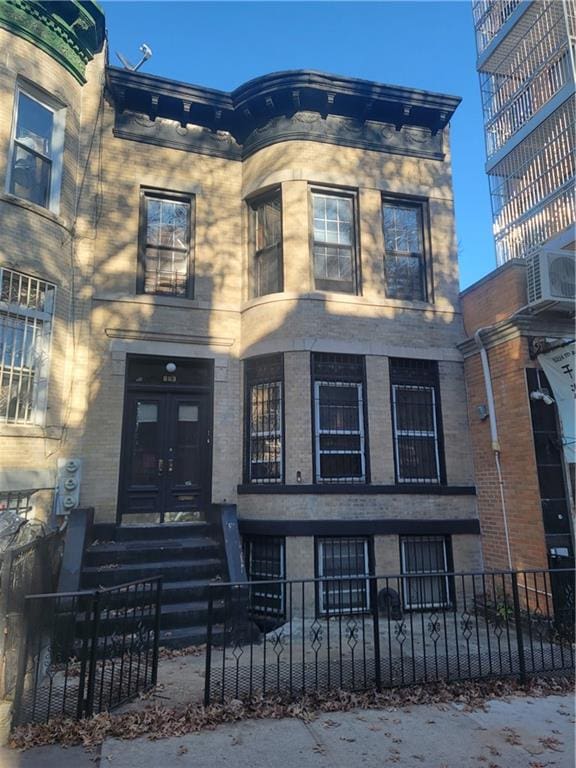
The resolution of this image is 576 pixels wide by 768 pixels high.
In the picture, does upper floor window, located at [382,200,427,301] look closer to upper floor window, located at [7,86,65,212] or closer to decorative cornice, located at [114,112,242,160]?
decorative cornice, located at [114,112,242,160]

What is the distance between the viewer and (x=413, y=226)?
401 inches

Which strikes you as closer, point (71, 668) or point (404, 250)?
point (71, 668)

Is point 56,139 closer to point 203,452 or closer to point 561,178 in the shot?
point 203,452

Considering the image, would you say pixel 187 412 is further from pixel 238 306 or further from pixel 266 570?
pixel 266 570

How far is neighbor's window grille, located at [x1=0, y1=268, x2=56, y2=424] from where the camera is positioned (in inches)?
293

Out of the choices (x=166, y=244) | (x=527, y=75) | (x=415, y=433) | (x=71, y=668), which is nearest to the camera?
(x=71, y=668)

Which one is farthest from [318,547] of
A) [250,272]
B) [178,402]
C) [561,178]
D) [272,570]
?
[561,178]

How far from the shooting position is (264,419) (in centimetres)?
887

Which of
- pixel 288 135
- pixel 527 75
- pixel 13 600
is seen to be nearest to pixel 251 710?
pixel 13 600

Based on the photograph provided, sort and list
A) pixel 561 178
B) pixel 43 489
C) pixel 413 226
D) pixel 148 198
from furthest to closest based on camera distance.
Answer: pixel 561 178, pixel 413 226, pixel 148 198, pixel 43 489

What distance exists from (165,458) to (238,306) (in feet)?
10.3

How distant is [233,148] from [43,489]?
24.2 ft

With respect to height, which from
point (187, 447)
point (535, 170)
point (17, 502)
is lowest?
point (17, 502)

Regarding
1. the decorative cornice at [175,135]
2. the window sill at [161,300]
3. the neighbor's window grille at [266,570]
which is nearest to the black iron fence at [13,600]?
the neighbor's window grille at [266,570]
